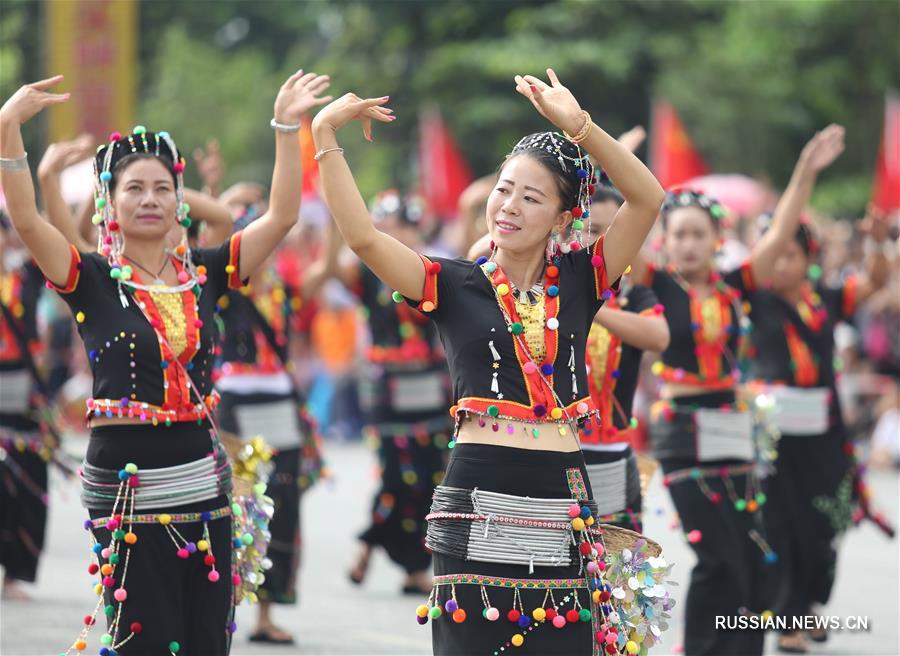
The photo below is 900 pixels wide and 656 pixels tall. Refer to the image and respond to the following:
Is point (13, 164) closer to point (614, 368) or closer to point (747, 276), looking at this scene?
point (614, 368)

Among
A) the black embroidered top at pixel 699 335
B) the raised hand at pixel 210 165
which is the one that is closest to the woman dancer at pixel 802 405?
the black embroidered top at pixel 699 335

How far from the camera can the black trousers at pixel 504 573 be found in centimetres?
445

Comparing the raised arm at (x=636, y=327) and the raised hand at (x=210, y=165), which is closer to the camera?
the raised arm at (x=636, y=327)

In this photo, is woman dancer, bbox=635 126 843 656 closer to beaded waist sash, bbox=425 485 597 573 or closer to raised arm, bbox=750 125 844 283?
raised arm, bbox=750 125 844 283

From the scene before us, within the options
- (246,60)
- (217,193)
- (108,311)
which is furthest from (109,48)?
(108,311)

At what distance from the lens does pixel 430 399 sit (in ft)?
32.3

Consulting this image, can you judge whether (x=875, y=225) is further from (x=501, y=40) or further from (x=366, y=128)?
(x=501, y=40)

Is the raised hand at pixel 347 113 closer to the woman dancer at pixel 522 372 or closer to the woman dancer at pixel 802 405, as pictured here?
the woman dancer at pixel 522 372

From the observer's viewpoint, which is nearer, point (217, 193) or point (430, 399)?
point (217, 193)

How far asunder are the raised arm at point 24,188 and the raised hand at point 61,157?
0.90m

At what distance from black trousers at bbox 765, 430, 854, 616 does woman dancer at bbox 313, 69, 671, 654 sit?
3813 mm

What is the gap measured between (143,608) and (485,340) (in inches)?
58.7

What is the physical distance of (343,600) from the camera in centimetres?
913

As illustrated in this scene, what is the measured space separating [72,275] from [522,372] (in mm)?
1615
